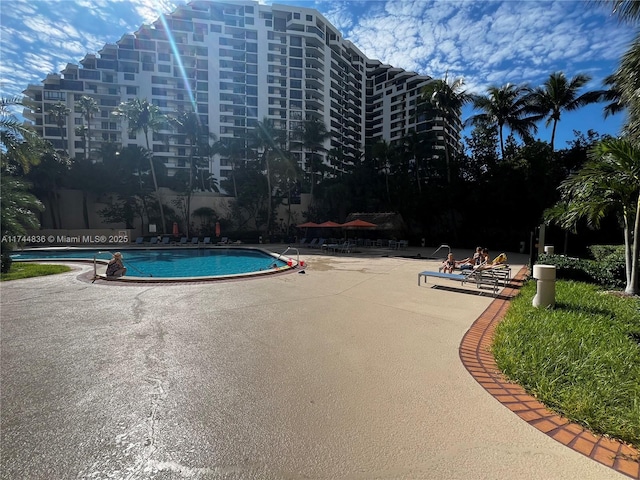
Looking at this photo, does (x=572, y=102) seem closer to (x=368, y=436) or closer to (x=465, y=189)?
(x=465, y=189)

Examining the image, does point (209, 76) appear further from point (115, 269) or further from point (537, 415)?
point (537, 415)

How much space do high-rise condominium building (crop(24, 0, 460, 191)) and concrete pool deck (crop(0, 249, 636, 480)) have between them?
185 feet

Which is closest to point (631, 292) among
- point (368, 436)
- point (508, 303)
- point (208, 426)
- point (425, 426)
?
point (508, 303)

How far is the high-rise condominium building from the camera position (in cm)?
6028

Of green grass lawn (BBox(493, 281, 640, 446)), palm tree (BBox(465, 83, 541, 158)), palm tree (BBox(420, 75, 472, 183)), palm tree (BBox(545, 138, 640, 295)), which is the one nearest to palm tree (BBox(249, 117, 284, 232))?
palm tree (BBox(420, 75, 472, 183))

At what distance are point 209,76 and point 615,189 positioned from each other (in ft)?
228

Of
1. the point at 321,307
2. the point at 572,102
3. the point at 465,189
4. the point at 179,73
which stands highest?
the point at 179,73

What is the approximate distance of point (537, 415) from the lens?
2.73 meters

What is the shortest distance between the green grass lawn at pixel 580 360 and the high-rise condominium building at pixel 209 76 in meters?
55.9

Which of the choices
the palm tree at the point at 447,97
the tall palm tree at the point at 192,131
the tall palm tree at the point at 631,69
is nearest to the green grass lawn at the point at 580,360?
the tall palm tree at the point at 631,69

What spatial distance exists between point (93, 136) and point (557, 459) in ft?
249

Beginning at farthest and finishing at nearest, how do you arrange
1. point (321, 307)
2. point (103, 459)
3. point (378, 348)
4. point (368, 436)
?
point (321, 307), point (378, 348), point (368, 436), point (103, 459)

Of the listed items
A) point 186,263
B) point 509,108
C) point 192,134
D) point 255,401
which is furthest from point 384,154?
point 255,401

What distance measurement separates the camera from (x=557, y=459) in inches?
87.6
